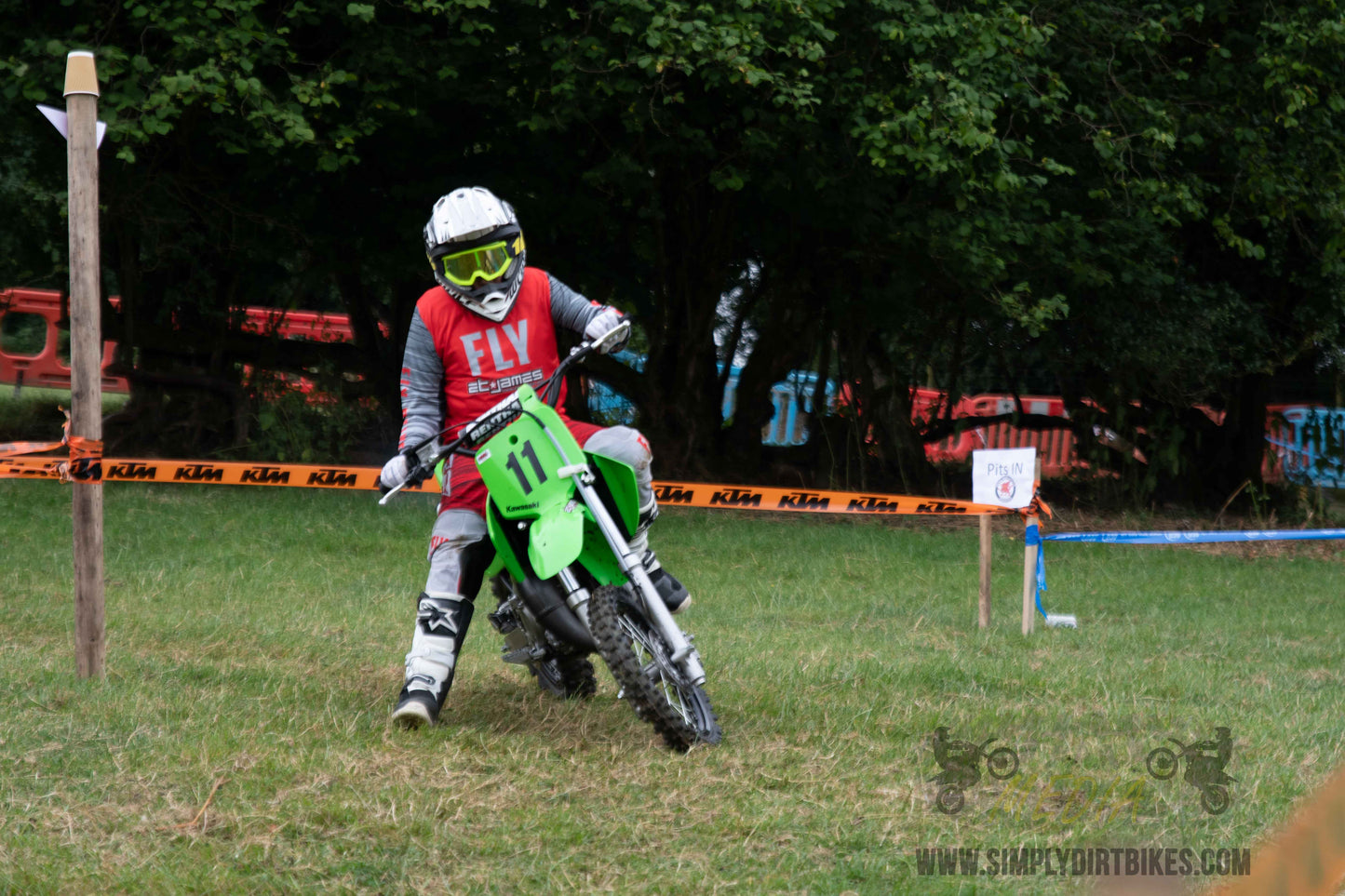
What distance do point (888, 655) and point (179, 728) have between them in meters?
3.65

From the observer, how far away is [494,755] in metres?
4.74

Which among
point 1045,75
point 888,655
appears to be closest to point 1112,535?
point 888,655

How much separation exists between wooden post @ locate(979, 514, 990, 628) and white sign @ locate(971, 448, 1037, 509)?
0.52 ft

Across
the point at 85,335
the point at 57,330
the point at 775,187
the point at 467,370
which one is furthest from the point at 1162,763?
the point at 57,330

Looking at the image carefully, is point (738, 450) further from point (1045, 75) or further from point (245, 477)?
point (245, 477)

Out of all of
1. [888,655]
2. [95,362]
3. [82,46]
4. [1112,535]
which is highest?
[82,46]

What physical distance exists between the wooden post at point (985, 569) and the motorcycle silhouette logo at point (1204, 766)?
116 inches

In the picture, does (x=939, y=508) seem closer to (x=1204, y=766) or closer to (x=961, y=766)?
(x=1204, y=766)

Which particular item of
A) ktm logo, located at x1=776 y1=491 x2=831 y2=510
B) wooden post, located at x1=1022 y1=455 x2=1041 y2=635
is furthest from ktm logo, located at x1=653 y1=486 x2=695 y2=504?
wooden post, located at x1=1022 y1=455 x2=1041 y2=635

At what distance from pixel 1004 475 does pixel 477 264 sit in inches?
152

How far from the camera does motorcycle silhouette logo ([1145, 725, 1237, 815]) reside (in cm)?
440

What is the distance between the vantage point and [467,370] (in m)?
5.31

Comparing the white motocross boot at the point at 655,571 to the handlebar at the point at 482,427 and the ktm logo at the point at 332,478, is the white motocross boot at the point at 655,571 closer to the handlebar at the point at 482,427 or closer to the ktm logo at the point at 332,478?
the handlebar at the point at 482,427

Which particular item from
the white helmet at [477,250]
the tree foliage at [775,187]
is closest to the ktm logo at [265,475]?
the white helmet at [477,250]
